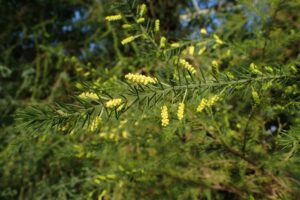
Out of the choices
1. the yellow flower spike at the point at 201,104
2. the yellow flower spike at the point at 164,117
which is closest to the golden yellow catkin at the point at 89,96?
the yellow flower spike at the point at 164,117

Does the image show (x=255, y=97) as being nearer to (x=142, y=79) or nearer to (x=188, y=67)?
(x=188, y=67)

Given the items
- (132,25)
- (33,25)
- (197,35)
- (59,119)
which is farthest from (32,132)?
(33,25)

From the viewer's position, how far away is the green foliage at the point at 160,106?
107 cm

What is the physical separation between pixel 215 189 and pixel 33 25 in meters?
2.66

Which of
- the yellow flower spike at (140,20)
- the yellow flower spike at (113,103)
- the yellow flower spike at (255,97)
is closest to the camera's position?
the yellow flower spike at (113,103)

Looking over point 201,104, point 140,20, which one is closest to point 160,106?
point 201,104

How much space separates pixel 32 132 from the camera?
0.99 m

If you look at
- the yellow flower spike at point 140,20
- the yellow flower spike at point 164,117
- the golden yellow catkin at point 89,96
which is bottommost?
the yellow flower spike at point 164,117

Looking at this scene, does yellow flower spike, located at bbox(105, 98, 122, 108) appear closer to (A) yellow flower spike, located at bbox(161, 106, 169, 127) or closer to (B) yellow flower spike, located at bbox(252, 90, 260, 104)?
(A) yellow flower spike, located at bbox(161, 106, 169, 127)

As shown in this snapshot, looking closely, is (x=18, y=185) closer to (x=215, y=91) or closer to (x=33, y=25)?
(x=33, y=25)

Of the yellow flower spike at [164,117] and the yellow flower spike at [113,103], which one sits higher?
the yellow flower spike at [113,103]

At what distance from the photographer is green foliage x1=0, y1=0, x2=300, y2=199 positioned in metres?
1.07

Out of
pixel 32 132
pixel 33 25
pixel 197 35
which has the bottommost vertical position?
pixel 33 25

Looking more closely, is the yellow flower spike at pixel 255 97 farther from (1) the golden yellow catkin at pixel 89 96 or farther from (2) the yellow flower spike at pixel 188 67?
(1) the golden yellow catkin at pixel 89 96
